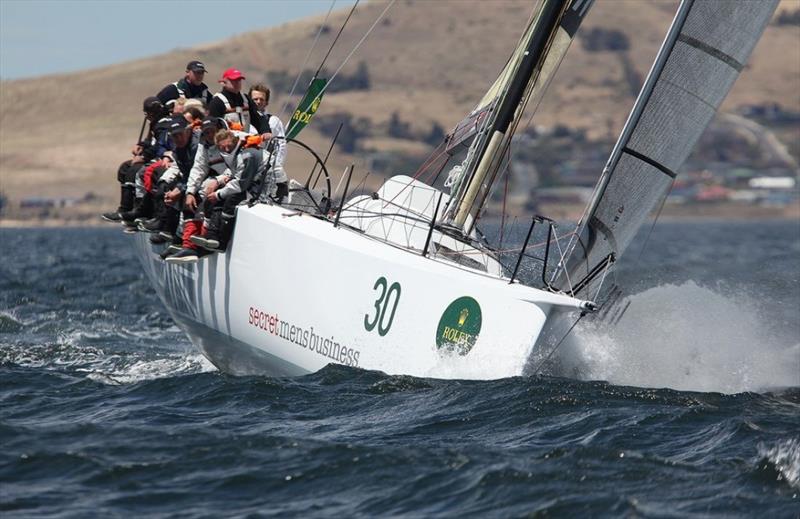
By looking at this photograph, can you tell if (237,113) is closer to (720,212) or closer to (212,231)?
(212,231)

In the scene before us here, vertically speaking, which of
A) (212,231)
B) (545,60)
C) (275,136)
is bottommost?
(212,231)

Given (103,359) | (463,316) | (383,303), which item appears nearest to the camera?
(463,316)

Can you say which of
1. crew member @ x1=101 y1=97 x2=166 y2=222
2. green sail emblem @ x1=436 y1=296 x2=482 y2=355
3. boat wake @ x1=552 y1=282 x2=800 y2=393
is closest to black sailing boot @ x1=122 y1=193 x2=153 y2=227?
crew member @ x1=101 y1=97 x2=166 y2=222

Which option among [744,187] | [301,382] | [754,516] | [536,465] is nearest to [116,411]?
[301,382]

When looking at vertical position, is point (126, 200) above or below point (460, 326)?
above

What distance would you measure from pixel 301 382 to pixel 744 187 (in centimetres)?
10302

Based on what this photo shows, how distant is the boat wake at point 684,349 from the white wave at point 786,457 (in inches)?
72.9

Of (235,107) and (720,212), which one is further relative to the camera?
(720,212)

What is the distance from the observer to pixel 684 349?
903cm

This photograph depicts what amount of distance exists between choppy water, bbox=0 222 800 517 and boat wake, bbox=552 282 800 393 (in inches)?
0.7

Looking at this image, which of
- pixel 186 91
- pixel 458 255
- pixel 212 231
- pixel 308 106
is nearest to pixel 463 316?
pixel 458 255

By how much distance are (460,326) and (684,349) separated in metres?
1.85

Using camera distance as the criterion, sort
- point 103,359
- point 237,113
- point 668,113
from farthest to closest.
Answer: point 103,359 → point 237,113 → point 668,113

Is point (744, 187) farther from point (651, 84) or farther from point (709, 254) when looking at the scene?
point (651, 84)
